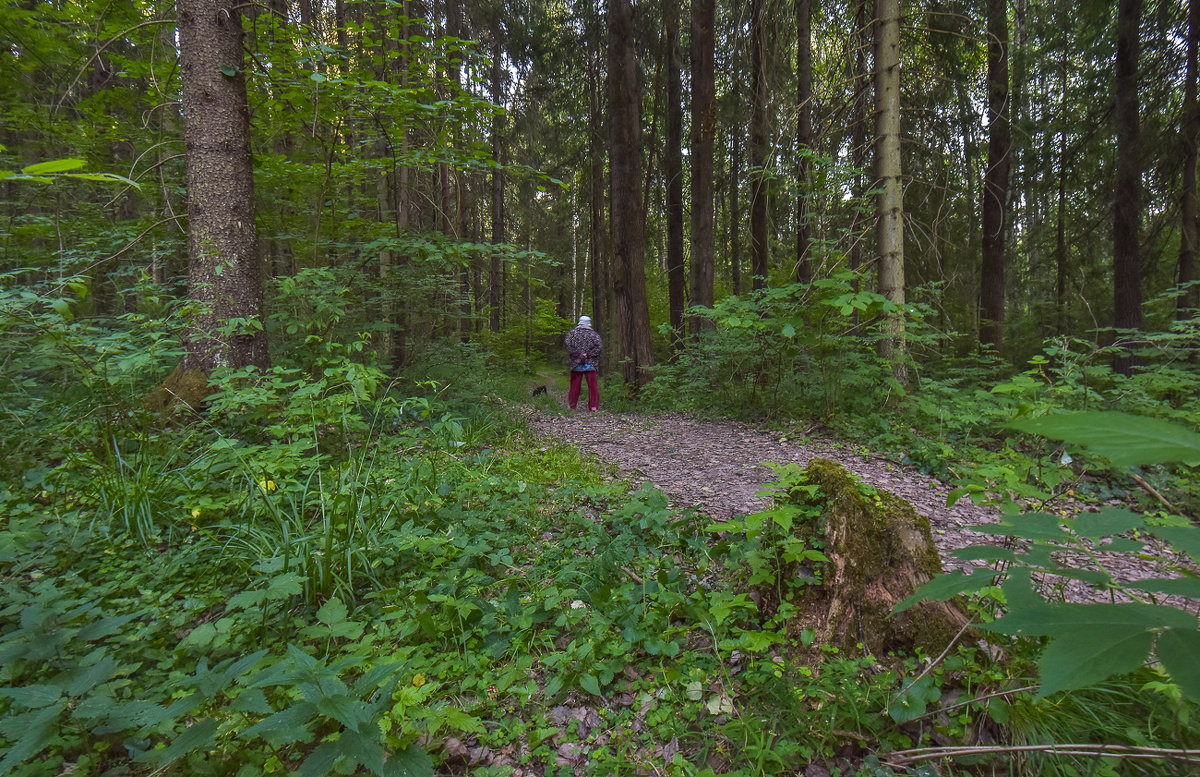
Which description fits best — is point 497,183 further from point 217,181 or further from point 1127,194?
point 1127,194

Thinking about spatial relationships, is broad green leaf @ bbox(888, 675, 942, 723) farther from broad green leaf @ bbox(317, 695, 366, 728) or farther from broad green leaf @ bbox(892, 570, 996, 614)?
broad green leaf @ bbox(317, 695, 366, 728)

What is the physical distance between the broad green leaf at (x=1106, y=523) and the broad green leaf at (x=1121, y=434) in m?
0.24

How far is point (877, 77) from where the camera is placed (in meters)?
5.26

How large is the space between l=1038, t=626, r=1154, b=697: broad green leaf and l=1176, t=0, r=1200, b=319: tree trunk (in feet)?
36.2

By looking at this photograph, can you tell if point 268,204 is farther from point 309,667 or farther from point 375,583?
point 309,667

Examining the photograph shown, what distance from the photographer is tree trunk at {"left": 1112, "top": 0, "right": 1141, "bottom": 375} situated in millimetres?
8055

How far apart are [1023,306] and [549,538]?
63.4 feet

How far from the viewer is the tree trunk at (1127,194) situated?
8055 mm

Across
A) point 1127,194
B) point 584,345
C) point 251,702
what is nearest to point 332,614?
point 251,702

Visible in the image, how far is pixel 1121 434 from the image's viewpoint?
0.75 meters

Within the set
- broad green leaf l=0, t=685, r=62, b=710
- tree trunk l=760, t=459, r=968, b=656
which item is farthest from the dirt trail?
Answer: broad green leaf l=0, t=685, r=62, b=710

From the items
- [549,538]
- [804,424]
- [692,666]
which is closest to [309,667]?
[692,666]

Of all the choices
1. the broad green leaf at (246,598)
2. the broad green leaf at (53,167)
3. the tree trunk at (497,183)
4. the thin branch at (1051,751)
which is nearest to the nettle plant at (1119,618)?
the thin branch at (1051,751)

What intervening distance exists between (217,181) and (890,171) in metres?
6.26
